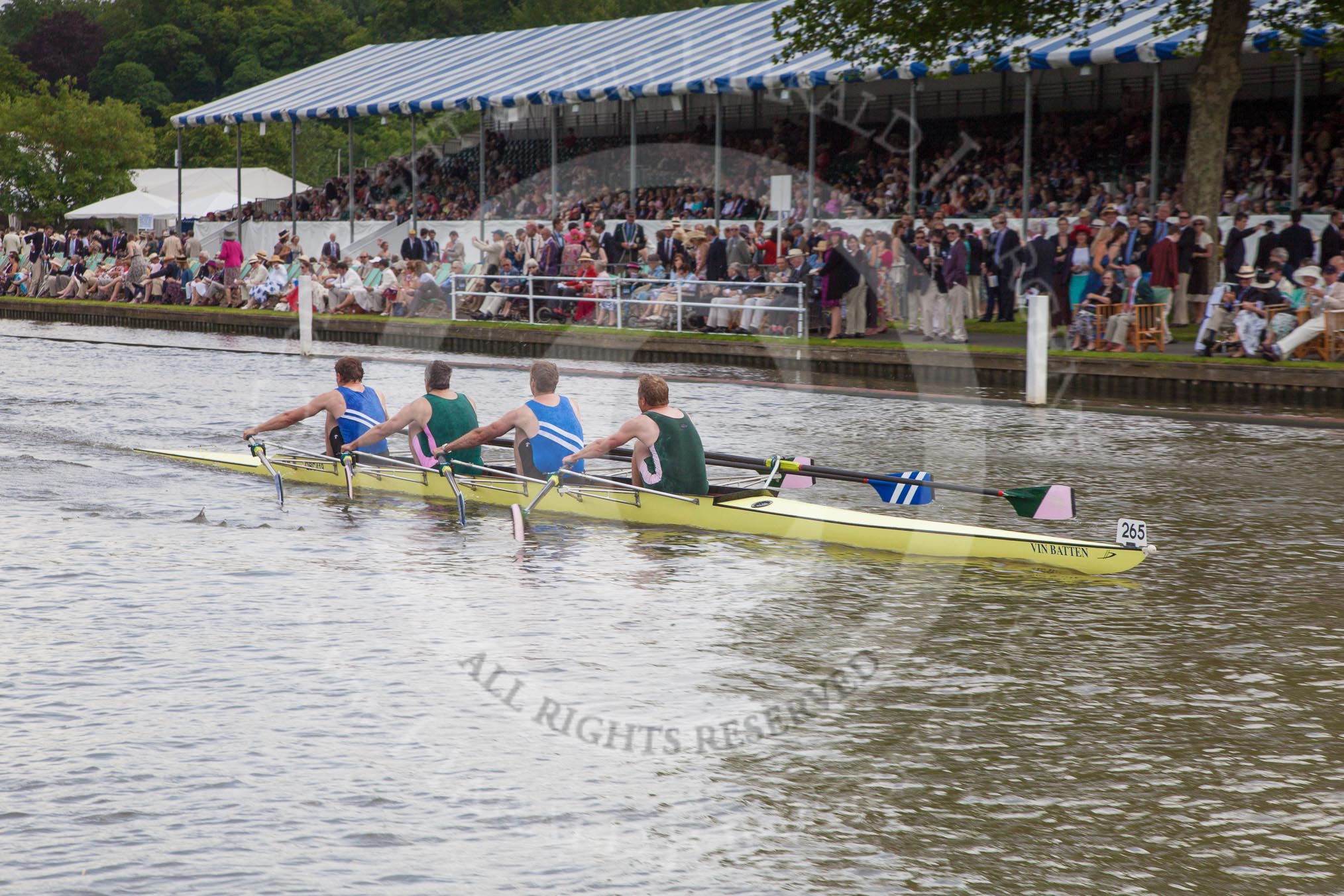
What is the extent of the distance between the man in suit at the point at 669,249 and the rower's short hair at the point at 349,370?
14.5 metres

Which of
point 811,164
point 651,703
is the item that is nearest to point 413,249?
point 811,164

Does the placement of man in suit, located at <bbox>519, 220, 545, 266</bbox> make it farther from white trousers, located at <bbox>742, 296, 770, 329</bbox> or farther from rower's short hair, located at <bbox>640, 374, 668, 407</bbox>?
rower's short hair, located at <bbox>640, 374, 668, 407</bbox>

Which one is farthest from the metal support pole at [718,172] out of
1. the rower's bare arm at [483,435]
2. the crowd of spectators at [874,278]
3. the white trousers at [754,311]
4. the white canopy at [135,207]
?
the white canopy at [135,207]

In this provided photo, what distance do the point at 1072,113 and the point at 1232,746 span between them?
90.5 ft

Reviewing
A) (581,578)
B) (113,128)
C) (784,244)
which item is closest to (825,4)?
(784,244)

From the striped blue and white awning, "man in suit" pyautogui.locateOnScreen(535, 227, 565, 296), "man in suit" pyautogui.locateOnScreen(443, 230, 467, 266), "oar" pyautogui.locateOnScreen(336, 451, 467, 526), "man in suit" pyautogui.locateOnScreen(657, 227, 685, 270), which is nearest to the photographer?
"oar" pyautogui.locateOnScreen(336, 451, 467, 526)

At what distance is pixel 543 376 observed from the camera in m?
12.0

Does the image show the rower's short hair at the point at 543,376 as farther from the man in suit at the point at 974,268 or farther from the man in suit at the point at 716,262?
the man in suit at the point at 716,262

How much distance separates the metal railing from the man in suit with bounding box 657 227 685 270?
65cm

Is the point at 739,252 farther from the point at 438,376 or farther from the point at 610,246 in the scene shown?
the point at 438,376

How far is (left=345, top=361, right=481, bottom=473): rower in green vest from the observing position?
508 inches

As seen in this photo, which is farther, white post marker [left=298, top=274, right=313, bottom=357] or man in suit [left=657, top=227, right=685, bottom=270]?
man in suit [left=657, top=227, right=685, bottom=270]

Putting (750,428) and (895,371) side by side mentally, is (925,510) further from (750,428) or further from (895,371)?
(895,371)

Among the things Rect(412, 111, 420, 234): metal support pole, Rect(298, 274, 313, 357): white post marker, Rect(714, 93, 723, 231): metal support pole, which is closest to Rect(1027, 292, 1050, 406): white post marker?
Rect(298, 274, 313, 357): white post marker
